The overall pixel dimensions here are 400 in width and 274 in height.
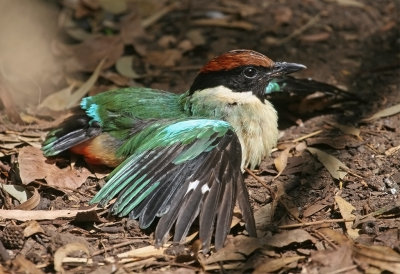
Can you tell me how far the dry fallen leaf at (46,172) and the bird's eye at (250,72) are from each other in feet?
5.12

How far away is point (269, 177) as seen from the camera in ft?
19.4

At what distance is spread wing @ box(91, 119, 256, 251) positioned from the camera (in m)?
4.94

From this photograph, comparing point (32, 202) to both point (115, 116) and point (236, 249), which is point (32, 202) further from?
point (236, 249)

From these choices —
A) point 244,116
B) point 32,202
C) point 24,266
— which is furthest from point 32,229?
point 244,116

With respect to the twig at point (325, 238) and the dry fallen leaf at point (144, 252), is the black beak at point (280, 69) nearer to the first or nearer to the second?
the twig at point (325, 238)

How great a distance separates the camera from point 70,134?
19.9 feet

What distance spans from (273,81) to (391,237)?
2.26m

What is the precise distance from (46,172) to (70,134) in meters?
0.40

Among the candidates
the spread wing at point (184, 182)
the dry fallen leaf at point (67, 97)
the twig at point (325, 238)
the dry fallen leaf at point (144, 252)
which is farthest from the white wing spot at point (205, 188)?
the dry fallen leaf at point (67, 97)

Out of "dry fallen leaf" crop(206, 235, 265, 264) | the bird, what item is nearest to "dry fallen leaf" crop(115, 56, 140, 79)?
the bird

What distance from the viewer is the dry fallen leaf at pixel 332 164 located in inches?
225

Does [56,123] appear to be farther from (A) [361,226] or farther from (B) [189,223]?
(A) [361,226]

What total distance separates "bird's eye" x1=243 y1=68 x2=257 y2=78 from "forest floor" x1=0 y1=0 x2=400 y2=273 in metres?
0.75

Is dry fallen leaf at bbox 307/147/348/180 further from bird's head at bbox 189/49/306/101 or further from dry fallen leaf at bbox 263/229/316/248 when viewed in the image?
dry fallen leaf at bbox 263/229/316/248
